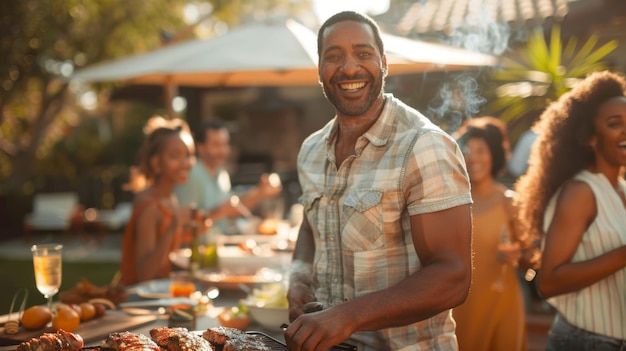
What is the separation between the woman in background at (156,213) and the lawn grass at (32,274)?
15.6 ft

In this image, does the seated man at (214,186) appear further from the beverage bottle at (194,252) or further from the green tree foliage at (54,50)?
→ the green tree foliage at (54,50)

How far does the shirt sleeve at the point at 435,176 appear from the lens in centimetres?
225

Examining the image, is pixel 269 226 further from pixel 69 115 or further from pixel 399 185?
pixel 69 115

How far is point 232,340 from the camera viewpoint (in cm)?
214

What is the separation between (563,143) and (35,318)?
2.50m

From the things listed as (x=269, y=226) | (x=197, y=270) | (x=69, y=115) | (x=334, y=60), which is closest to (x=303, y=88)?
(x=69, y=115)

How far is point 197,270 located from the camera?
14.4ft

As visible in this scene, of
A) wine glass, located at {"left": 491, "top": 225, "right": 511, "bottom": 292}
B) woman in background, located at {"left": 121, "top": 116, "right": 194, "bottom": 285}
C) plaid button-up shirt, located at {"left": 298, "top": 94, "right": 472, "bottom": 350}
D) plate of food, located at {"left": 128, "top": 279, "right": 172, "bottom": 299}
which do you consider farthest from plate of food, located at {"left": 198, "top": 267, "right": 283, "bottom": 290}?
wine glass, located at {"left": 491, "top": 225, "right": 511, "bottom": 292}

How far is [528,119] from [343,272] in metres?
7.33

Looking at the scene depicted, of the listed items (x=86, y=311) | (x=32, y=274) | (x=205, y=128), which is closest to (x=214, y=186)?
(x=205, y=128)

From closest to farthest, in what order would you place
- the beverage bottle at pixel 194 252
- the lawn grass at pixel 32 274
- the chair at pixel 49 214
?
the beverage bottle at pixel 194 252 → the lawn grass at pixel 32 274 → the chair at pixel 49 214

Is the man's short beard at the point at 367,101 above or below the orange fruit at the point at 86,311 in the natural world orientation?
above

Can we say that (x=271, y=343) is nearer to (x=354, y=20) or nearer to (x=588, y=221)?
(x=354, y=20)

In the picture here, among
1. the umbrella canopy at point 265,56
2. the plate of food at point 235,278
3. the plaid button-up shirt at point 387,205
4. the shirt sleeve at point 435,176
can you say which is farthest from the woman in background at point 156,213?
the shirt sleeve at point 435,176
